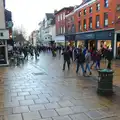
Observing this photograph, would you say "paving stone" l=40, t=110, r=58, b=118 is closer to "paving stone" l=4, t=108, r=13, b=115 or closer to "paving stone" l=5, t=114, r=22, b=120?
"paving stone" l=5, t=114, r=22, b=120

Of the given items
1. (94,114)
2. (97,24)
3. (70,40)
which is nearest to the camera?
(94,114)

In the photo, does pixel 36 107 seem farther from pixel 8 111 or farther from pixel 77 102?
pixel 77 102

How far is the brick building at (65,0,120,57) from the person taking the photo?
27.7 m

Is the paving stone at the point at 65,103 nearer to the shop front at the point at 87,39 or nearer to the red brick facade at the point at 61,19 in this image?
the shop front at the point at 87,39

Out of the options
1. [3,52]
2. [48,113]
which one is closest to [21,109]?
[48,113]

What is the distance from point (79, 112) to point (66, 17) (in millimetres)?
44604

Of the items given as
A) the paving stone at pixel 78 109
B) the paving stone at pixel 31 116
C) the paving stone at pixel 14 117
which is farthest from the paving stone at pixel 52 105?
the paving stone at pixel 14 117

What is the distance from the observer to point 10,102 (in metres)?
7.37

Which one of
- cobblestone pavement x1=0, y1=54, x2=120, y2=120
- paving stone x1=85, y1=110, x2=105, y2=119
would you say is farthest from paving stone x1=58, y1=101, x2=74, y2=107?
paving stone x1=85, y1=110, x2=105, y2=119

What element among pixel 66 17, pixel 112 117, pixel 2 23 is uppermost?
pixel 66 17

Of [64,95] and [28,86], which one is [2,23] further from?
[64,95]

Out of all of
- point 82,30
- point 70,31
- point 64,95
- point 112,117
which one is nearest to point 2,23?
point 64,95

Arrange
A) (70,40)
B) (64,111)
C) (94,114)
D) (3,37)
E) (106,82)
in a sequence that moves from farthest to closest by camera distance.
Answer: (70,40) < (3,37) < (106,82) < (64,111) < (94,114)

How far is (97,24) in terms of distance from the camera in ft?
108
